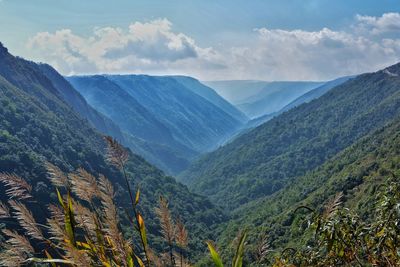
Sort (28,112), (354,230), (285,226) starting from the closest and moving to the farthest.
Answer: (354,230), (285,226), (28,112)

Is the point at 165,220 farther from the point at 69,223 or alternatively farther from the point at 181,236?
the point at 69,223

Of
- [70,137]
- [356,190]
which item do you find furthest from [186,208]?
[356,190]

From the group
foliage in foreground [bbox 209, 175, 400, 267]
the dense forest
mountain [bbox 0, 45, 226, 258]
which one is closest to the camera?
the dense forest

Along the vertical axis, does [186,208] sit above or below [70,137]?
below

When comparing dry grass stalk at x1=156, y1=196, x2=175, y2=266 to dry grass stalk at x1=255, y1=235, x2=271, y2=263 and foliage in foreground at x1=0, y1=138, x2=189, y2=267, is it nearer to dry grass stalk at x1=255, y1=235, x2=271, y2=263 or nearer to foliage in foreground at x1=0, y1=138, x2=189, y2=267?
foliage in foreground at x1=0, y1=138, x2=189, y2=267

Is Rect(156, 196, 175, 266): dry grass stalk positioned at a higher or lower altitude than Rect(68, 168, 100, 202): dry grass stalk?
lower

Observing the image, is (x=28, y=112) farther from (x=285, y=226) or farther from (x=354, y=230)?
(x=354, y=230)

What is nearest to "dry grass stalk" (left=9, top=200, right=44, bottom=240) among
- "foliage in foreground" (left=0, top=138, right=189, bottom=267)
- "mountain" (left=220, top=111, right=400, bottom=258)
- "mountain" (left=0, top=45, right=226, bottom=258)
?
"foliage in foreground" (left=0, top=138, right=189, bottom=267)

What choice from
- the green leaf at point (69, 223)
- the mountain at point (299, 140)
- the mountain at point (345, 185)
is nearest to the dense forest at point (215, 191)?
the green leaf at point (69, 223)
